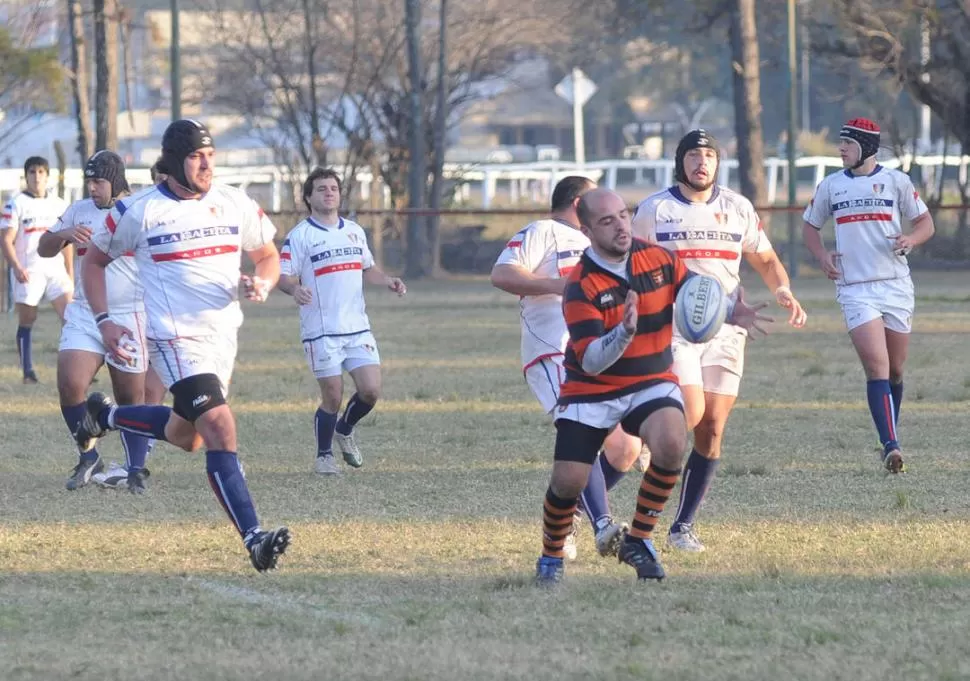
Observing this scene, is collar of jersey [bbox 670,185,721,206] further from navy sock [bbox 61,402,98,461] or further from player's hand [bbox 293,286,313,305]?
navy sock [bbox 61,402,98,461]

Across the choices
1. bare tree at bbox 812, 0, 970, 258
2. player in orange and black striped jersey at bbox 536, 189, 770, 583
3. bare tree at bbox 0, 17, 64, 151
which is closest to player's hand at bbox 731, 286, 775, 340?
player in orange and black striped jersey at bbox 536, 189, 770, 583

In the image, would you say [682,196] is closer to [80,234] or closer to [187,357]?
[187,357]

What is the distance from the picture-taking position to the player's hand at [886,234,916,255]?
10.7 m

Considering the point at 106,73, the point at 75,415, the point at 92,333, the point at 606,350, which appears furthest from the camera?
the point at 106,73

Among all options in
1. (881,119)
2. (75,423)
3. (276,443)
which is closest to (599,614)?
(75,423)

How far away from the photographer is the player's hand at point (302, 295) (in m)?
10.7

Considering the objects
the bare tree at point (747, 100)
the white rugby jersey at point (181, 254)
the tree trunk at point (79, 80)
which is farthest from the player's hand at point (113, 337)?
the tree trunk at point (79, 80)

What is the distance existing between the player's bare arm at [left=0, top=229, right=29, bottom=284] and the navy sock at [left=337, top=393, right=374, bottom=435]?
585 centimetres

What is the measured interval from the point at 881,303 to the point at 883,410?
2.14ft

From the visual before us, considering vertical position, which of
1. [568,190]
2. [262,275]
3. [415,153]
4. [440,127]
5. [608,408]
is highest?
[440,127]

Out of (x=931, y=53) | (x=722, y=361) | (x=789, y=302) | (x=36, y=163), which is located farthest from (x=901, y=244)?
(x=931, y=53)

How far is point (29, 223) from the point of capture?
1681 cm

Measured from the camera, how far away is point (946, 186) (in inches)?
1678

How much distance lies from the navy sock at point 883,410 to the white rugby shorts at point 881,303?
0.37 meters
